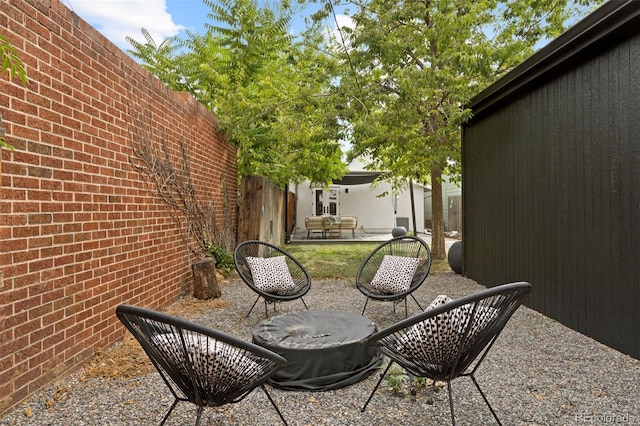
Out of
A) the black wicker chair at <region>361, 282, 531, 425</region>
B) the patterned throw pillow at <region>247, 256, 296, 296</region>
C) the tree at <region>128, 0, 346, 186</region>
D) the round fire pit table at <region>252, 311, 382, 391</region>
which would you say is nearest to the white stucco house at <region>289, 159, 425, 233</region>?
the tree at <region>128, 0, 346, 186</region>

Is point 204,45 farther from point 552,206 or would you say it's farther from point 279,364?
point 279,364

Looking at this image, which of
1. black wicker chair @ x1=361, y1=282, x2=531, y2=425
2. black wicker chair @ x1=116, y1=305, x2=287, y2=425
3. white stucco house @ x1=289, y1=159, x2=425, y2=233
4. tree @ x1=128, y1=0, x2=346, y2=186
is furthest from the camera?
white stucco house @ x1=289, y1=159, x2=425, y2=233

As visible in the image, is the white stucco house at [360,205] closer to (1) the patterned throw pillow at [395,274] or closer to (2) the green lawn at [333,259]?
(2) the green lawn at [333,259]

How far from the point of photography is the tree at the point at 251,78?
26.7ft

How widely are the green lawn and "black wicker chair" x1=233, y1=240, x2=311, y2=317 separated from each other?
2.16m

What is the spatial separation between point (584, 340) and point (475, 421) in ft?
6.95

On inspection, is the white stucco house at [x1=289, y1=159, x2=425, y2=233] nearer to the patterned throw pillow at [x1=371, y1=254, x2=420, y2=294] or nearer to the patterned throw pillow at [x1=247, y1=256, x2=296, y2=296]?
the patterned throw pillow at [x1=247, y1=256, x2=296, y2=296]

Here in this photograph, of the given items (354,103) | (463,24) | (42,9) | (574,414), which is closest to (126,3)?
(42,9)

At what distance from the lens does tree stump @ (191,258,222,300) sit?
5.27 meters

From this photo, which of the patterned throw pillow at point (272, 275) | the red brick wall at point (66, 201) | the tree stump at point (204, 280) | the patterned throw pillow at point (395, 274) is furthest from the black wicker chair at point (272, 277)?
the red brick wall at point (66, 201)

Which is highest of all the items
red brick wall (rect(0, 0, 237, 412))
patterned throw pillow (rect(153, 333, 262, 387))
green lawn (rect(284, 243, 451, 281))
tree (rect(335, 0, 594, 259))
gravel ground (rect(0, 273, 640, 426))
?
tree (rect(335, 0, 594, 259))

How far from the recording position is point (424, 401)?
2496mm

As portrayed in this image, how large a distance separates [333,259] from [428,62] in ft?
16.1

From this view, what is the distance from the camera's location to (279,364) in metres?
1.91
